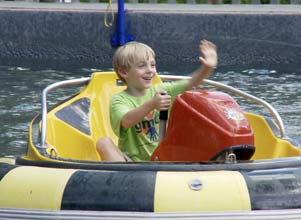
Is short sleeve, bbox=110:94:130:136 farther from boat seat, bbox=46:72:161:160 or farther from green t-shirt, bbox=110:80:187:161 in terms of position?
boat seat, bbox=46:72:161:160

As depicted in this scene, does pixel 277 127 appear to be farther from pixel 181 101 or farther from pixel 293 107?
pixel 293 107

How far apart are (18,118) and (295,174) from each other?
130 inches

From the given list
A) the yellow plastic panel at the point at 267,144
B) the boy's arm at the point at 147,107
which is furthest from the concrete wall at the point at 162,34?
the boy's arm at the point at 147,107

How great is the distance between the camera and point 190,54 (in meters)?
8.73

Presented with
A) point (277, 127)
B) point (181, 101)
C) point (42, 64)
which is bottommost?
point (42, 64)

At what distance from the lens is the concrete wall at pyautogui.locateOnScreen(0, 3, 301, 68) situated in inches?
345

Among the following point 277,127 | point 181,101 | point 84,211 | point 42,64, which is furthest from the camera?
point 42,64

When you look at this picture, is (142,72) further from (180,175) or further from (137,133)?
(180,175)

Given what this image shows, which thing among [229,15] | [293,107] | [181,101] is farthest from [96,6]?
[181,101]

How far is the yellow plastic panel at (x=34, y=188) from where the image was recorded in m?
3.33

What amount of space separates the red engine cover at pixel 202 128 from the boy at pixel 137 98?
197 mm

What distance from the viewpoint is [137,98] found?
3.98m

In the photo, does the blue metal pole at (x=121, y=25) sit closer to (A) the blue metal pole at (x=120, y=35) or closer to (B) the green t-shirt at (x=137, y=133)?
(A) the blue metal pole at (x=120, y=35)

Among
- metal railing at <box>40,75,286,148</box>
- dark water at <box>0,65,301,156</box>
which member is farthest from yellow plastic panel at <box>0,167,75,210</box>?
dark water at <box>0,65,301,156</box>
